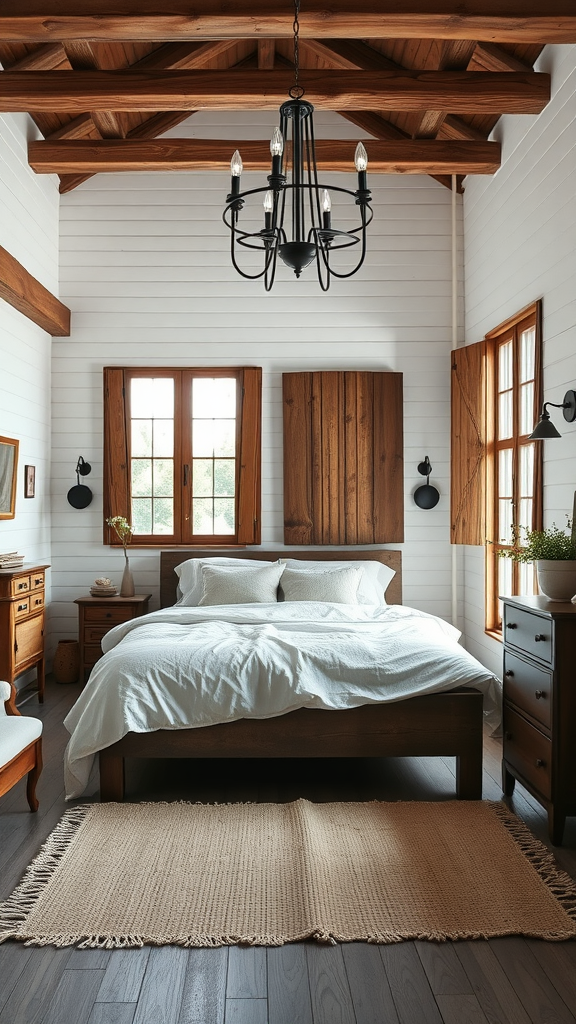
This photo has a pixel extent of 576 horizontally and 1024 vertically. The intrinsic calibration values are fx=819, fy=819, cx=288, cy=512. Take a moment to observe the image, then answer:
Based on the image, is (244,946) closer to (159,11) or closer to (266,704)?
(266,704)

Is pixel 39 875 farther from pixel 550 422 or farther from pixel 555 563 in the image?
pixel 550 422

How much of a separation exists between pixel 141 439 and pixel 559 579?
13.1ft

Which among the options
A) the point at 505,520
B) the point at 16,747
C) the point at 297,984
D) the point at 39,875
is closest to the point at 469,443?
the point at 505,520

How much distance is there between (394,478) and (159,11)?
11.9 feet

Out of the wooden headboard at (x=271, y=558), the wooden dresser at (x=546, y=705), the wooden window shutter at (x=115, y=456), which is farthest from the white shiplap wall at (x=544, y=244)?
the wooden window shutter at (x=115, y=456)

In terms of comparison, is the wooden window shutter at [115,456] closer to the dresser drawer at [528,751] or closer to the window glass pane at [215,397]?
the window glass pane at [215,397]

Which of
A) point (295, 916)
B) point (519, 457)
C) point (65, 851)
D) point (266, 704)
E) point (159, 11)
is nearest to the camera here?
point (295, 916)

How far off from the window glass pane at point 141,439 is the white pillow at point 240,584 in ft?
4.02

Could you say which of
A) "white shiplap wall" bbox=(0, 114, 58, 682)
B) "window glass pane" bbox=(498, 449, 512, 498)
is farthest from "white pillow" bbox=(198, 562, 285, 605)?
"window glass pane" bbox=(498, 449, 512, 498)

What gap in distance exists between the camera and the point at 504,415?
577 centimetres

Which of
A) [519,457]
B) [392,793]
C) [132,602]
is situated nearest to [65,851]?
[392,793]

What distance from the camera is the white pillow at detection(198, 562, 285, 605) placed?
224 inches

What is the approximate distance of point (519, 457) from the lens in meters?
5.38

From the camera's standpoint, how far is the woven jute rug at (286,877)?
2.59 meters
